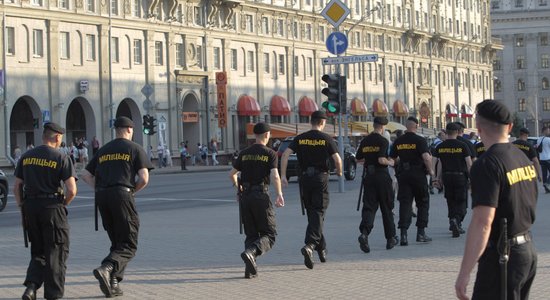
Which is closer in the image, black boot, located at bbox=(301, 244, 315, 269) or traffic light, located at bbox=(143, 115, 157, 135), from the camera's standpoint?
black boot, located at bbox=(301, 244, 315, 269)

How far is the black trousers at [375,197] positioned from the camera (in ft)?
46.1

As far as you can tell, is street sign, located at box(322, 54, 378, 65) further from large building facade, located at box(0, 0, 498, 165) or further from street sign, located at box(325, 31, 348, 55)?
large building facade, located at box(0, 0, 498, 165)

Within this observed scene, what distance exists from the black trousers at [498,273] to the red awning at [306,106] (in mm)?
69385

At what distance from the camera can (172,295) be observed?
10.6 meters

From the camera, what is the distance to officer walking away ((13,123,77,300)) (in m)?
9.88

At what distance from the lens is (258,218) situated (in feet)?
38.9

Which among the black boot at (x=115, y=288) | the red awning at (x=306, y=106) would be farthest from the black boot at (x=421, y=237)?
the red awning at (x=306, y=106)

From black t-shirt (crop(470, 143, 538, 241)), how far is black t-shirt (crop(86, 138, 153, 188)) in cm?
531

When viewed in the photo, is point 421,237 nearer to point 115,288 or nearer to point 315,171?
point 315,171

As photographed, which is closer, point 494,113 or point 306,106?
point 494,113

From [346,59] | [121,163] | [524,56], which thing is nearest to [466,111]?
[524,56]

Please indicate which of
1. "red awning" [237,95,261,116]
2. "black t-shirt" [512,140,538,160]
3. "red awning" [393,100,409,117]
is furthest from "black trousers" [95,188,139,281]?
"red awning" [393,100,409,117]

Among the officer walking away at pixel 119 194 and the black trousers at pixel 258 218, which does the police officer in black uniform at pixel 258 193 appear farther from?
the officer walking away at pixel 119 194

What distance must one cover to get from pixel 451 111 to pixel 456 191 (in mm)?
84628
